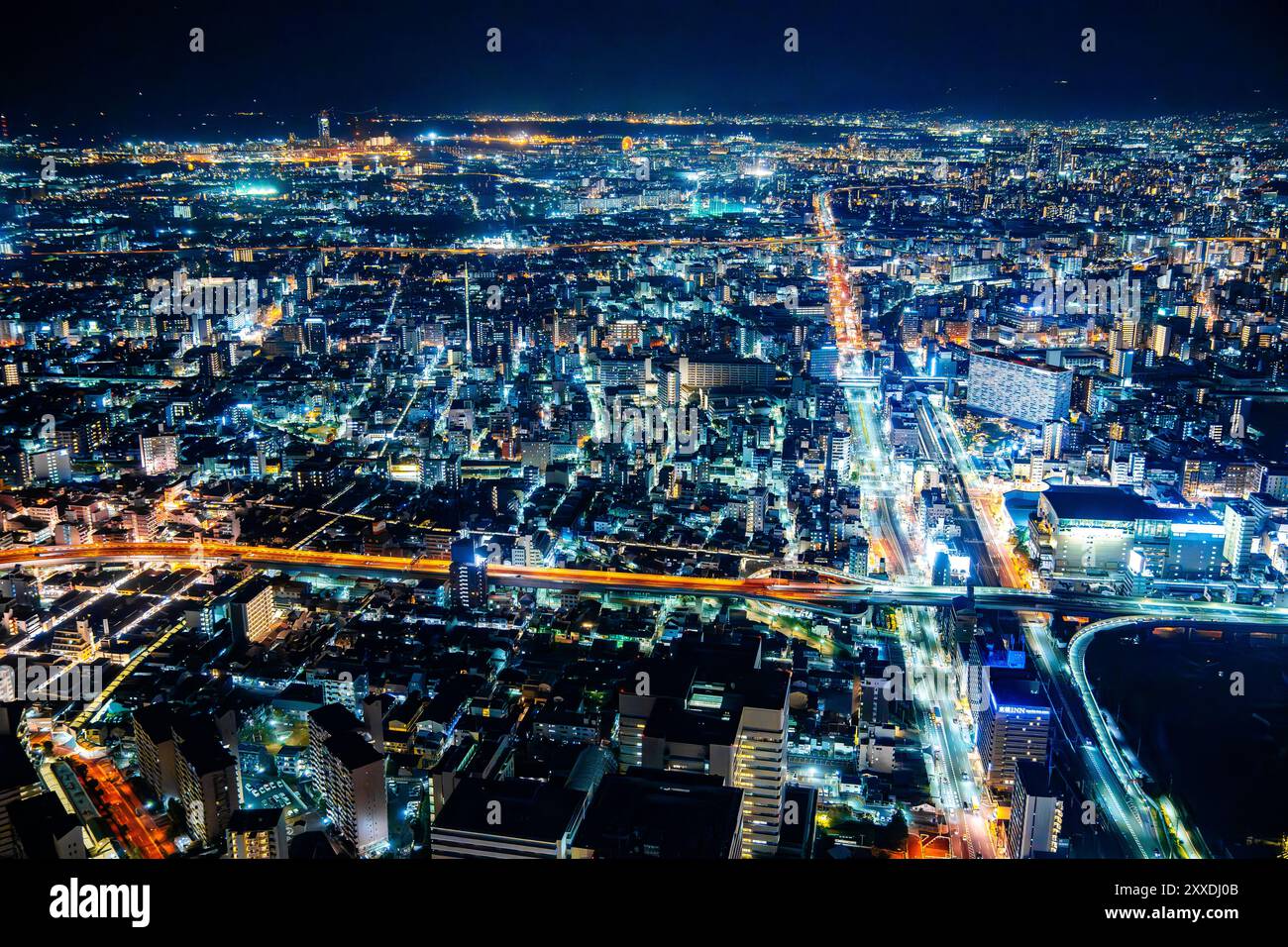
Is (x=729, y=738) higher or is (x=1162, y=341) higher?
(x=1162, y=341)

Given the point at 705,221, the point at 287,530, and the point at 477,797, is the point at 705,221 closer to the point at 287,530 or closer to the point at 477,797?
the point at 287,530

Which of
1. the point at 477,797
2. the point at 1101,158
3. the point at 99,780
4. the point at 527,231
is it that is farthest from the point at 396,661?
the point at 527,231

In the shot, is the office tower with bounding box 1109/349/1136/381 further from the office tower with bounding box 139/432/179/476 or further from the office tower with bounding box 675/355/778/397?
the office tower with bounding box 139/432/179/476

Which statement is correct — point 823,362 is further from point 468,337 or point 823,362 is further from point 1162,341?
point 468,337

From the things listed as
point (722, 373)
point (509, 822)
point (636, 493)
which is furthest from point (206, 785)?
point (722, 373)

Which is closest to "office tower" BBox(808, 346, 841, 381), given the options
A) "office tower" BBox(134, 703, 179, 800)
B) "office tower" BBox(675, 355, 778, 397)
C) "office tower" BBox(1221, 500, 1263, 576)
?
"office tower" BBox(675, 355, 778, 397)

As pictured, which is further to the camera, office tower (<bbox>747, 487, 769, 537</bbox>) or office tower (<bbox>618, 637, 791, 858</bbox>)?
office tower (<bbox>747, 487, 769, 537</bbox>)

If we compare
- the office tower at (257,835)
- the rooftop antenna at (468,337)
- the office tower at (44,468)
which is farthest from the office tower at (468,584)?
the rooftop antenna at (468,337)
